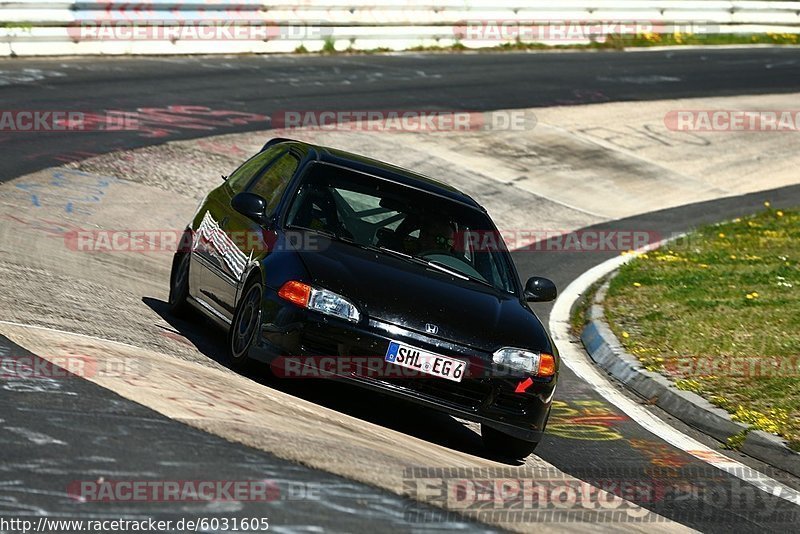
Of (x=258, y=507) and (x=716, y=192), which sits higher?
(x=258, y=507)

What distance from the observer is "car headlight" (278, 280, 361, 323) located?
24.8ft

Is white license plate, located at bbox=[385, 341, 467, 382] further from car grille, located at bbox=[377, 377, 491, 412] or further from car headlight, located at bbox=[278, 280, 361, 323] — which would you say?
car headlight, located at bbox=[278, 280, 361, 323]

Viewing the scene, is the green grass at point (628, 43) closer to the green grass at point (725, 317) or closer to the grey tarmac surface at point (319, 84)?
the grey tarmac surface at point (319, 84)

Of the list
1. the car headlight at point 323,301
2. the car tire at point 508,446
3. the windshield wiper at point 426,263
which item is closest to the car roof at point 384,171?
the windshield wiper at point 426,263

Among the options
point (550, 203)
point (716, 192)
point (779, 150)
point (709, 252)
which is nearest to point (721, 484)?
point (709, 252)

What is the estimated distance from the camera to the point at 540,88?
991 inches

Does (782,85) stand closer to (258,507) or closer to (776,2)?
(776,2)

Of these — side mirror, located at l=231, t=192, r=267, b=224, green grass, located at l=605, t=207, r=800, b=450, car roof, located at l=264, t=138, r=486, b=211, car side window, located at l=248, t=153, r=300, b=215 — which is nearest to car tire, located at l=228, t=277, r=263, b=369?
side mirror, located at l=231, t=192, r=267, b=224

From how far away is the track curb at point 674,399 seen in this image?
875 centimetres

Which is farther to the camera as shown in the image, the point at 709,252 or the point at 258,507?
the point at 709,252

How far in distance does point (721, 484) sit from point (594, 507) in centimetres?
→ 164

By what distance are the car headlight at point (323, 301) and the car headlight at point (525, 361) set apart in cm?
87

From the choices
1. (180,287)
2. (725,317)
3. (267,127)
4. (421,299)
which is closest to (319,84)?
(267,127)

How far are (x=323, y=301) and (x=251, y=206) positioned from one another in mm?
1371
